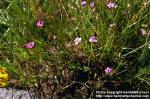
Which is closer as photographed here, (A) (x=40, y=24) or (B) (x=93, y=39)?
(B) (x=93, y=39)

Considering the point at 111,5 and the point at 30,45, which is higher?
the point at 111,5

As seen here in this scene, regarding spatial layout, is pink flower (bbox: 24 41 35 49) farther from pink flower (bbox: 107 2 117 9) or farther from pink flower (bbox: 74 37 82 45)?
pink flower (bbox: 107 2 117 9)

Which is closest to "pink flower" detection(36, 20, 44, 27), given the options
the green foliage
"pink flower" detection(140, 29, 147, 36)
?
the green foliage

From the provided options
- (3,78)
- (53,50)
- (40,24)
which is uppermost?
(40,24)

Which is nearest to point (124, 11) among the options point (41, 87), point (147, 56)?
point (147, 56)

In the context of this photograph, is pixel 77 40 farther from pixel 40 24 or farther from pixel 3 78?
pixel 3 78

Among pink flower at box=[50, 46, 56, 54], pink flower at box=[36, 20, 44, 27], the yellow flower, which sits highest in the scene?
pink flower at box=[36, 20, 44, 27]

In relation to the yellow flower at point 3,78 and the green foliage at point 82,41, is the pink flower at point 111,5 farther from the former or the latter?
the yellow flower at point 3,78

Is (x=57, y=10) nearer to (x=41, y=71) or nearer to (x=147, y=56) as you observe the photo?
(x=41, y=71)

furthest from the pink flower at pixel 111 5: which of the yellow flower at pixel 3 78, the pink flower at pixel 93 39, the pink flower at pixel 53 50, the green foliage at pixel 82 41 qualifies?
the yellow flower at pixel 3 78

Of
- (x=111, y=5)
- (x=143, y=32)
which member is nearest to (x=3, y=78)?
(x=111, y=5)

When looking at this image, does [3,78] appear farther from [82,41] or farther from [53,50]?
[82,41]
